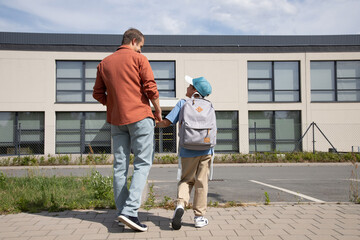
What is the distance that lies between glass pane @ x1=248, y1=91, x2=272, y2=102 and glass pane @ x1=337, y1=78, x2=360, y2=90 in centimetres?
415

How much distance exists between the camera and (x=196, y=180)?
3.56 meters

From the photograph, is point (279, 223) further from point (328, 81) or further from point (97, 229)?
point (328, 81)

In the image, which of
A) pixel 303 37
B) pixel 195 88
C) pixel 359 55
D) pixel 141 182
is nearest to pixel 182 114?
pixel 195 88

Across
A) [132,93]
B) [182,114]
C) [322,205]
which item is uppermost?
[132,93]

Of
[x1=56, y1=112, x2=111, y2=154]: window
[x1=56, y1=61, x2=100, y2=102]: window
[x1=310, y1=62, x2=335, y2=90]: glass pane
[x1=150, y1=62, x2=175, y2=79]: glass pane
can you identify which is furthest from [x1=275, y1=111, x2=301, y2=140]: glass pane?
[x1=56, y1=61, x2=100, y2=102]: window

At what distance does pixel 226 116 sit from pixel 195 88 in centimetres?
1474

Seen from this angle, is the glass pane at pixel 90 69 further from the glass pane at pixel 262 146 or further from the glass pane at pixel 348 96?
the glass pane at pixel 348 96

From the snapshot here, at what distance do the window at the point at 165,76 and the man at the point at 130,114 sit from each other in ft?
48.1

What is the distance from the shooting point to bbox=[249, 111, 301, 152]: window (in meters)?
18.0

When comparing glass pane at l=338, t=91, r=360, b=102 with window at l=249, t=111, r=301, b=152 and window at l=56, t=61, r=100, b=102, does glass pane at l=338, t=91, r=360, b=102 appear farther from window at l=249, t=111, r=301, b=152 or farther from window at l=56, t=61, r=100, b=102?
window at l=56, t=61, r=100, b=102

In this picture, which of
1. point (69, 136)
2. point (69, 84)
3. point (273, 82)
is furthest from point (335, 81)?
point (69, 136)

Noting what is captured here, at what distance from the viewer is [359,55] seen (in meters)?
18.3

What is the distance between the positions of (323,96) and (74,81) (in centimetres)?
1438

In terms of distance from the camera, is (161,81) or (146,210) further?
(161,81)
